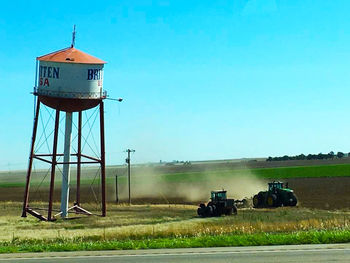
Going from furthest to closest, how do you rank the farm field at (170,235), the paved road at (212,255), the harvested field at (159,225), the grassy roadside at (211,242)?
the harvested field at (159,225) → the farm field at (170,235) → the grassy roadside at (211,242) → the paved road at (212,255)

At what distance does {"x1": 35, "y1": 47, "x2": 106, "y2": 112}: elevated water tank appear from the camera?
45750 millimetres

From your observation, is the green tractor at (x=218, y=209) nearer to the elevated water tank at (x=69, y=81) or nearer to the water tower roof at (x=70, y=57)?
the elevated water tank at (x=69, y=81)

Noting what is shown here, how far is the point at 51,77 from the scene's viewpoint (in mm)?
45781

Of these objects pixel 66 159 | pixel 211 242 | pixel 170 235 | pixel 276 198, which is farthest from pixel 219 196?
pixel 211 242

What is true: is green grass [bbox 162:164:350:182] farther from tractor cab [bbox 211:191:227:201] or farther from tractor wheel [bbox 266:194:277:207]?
tractor cab [bbox 211:191:227:201]

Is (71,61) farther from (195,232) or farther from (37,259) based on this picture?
(37,259)

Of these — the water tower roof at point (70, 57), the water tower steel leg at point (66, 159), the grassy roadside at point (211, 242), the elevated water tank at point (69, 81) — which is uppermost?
the water tower roof at point (70, 57)

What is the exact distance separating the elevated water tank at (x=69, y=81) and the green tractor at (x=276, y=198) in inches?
745

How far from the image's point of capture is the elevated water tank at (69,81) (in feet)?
150

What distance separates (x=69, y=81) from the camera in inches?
1809

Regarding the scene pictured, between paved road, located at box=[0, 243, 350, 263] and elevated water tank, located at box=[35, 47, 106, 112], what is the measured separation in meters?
27.2

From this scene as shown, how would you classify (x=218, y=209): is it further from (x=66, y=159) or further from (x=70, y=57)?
(x=70, y=57)

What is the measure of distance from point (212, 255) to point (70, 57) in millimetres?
32088

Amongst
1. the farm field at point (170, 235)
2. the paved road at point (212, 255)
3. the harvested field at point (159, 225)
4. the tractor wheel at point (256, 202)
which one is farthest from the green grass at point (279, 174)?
the paved road at point (212, 255)
